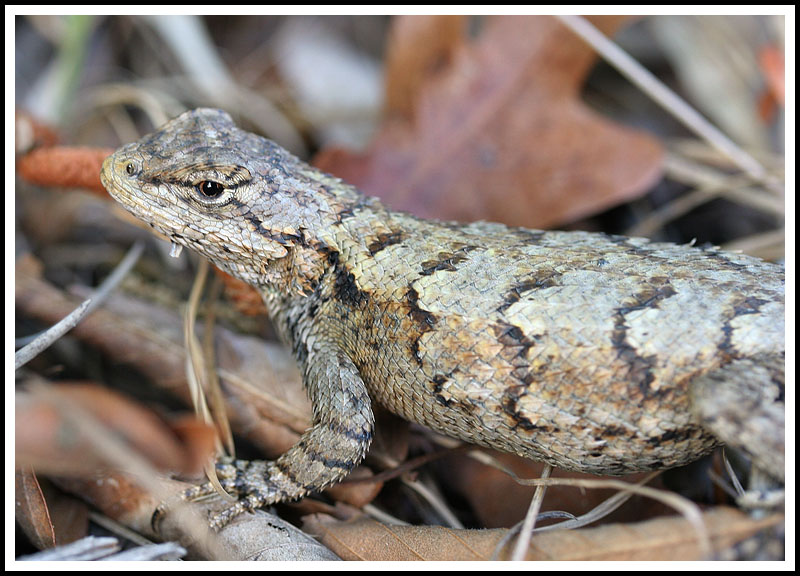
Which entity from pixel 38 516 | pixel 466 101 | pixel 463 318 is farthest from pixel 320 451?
pixel 466 101

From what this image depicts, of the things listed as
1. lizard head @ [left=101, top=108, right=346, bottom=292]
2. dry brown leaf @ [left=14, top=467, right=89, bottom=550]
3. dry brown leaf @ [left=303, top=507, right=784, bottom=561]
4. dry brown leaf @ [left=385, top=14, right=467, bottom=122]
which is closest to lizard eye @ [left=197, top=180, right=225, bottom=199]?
lizard head @ [left=101, top=108, right=346, bottom=292]

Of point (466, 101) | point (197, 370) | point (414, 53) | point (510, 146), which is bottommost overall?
point (197, 370)

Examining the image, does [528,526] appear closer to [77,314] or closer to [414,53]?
[77,314]

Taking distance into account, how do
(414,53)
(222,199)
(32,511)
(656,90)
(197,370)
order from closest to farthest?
(32,511)
(222,199)
(197,370)
(656,90)
(414,53)

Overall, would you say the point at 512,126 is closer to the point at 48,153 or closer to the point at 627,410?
the point at 627,410

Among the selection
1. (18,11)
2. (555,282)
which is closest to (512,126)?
(555,282)

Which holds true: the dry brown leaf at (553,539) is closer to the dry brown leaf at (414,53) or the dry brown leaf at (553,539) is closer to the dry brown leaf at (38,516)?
the dry brown leaf at (38,516)

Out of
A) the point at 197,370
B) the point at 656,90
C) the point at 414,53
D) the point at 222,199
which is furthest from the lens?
the point at 414,53
